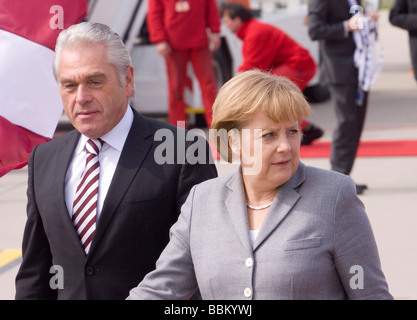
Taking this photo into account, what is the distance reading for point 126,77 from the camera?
3.08 m

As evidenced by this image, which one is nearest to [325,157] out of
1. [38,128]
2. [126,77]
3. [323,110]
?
[323,110]

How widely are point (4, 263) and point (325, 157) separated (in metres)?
4.05

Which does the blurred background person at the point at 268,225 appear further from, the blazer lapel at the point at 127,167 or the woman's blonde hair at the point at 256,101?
the blazer lapel at the point at 127,167

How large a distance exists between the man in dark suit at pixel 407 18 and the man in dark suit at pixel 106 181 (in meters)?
4.97

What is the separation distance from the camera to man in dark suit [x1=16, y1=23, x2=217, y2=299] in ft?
9.72

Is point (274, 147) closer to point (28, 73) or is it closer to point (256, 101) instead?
point (256, 101)

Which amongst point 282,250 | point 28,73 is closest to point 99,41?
point 282,250

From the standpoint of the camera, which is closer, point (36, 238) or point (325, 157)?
point (36, 238)

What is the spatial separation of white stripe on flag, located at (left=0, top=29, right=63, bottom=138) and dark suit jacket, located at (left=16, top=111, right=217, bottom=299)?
0.84m

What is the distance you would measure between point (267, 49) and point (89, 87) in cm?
624

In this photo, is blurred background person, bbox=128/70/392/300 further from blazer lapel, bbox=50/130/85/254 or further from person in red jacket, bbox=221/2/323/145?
person in red jacket, bbox=221/2/323/145

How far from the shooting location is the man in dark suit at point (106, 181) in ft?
9.72

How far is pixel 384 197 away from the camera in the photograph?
7.39 m
